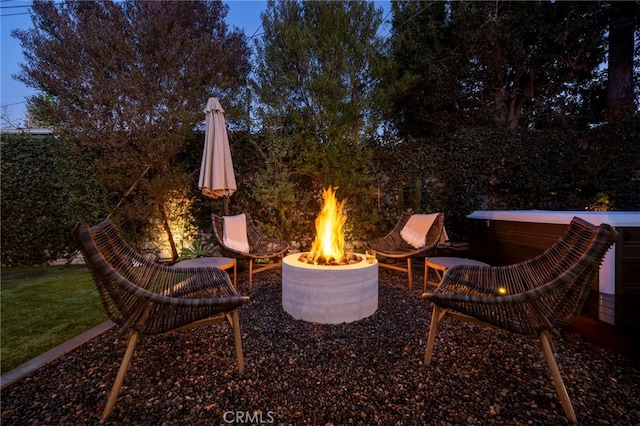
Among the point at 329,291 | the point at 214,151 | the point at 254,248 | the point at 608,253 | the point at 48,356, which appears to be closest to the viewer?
the point at 48,356

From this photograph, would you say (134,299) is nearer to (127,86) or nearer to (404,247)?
(404,247)

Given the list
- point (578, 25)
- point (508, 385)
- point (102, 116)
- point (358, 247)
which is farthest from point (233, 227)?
point (578, 25)

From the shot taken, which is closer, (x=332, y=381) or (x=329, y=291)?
(x=332, y=381)

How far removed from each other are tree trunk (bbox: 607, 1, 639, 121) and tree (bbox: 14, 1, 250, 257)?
8391 mm

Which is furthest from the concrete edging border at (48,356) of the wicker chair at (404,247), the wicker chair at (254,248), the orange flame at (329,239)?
the wicker chair at (404,247)

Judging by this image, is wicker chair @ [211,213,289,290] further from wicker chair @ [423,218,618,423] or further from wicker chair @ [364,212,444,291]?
wicker chair @ [423,218,618,423]

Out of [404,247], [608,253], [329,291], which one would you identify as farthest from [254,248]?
[608,253]

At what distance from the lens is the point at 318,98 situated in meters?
5.71

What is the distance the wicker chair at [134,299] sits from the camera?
5.21ft

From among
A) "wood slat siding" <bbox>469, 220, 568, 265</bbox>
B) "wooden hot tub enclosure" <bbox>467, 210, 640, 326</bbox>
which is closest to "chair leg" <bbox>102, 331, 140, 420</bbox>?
"wooden hot tub enclosure" <bbox>467, 210, 640, 326</bbox>

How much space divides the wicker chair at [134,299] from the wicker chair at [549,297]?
1.39 metres

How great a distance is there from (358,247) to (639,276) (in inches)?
151

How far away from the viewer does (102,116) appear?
16.0 ft

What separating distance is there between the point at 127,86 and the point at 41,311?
11.3 ft
